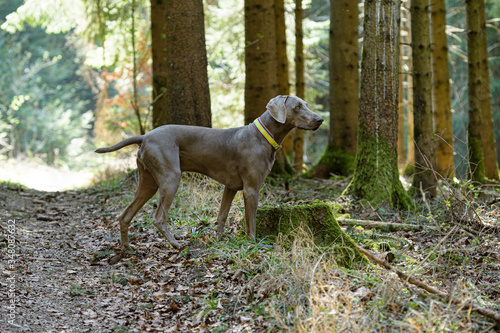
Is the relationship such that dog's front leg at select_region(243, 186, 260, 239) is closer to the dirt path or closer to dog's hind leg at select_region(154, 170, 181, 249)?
the dirt path

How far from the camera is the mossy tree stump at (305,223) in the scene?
5.41m

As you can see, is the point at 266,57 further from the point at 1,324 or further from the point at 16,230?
the point at 1,324

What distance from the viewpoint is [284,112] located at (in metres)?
5.60

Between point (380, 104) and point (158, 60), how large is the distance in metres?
7.02

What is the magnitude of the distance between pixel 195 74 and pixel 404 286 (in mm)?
6502

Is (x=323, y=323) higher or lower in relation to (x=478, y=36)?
lower

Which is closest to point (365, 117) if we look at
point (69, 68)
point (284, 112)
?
point (284, 112)

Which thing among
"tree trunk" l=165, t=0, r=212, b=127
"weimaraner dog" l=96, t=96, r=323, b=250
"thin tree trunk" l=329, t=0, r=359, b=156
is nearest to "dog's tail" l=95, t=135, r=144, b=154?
"weimaraner dog" l=96, t=96, r=323, b=250

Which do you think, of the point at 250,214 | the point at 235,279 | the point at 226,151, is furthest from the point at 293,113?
the point at 235,279

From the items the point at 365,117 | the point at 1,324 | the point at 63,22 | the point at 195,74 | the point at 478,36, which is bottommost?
the point at 1,324

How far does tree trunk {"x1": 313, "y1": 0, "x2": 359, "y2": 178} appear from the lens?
12.0m

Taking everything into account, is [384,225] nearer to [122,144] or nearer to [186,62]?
[122,144]

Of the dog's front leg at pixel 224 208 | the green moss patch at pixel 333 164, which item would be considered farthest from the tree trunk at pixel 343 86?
the dog's front leg at pixel 224 208

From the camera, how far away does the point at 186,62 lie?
9.27 m
